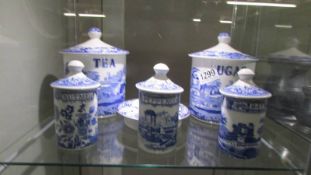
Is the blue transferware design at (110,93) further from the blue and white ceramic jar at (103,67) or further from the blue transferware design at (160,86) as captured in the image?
the blue transferware design at (160,86)

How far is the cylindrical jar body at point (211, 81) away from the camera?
0.56m

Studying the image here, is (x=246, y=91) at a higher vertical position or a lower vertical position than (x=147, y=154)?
higher

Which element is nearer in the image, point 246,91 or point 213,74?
point 246,91

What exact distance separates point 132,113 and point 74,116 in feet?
0.52

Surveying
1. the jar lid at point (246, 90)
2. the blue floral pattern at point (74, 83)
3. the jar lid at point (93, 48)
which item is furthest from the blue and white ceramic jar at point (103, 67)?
the jar lid at point (246, 90)

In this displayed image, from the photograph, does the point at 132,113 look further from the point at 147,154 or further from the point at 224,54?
the point at 224,54

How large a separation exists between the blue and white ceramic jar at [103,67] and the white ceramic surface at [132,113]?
19 millimetres

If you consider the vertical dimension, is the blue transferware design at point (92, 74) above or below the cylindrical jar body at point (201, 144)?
above

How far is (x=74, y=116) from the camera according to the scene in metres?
0.45

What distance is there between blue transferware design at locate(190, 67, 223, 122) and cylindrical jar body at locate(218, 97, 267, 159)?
113 millimetres

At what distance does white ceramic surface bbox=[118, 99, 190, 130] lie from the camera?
56 cm

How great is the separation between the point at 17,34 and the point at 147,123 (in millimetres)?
276

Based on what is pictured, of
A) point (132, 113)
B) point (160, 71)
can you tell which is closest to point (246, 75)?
point (160, 71)

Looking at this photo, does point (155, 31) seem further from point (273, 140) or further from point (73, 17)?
point (273, 140)
